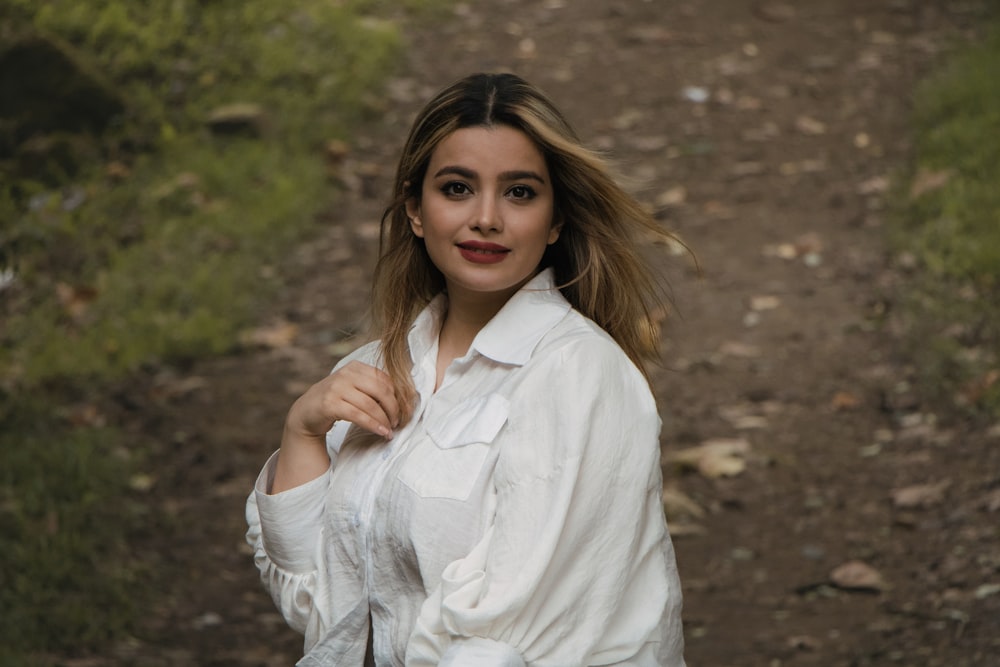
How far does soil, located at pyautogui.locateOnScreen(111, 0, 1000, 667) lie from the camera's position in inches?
154

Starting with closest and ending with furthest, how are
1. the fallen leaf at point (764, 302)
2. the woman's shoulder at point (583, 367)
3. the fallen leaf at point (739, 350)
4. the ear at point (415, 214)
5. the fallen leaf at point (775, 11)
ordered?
the woman's shoulder at point (583, 367)
the ear at point (415, 214)
the fallen leaf at point (739, 350)
the fallen leaf at point (764, 302)
the fallen leaf at point (775, 11)

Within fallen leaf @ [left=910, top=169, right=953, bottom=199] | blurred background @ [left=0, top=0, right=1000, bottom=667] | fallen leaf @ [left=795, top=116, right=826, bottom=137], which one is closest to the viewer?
blurred background @ [left=0, top=0, right=1000, bottom=667]

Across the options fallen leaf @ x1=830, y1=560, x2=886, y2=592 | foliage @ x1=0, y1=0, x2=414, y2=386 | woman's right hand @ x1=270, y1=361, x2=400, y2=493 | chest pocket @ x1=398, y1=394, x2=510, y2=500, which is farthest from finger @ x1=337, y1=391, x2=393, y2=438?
foliage @ x1=0, y1=0, x2=414, y2=386

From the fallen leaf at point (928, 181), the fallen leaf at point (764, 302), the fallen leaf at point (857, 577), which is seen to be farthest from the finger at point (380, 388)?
the fallen leaf at point (928, 181)

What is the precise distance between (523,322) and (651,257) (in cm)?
393

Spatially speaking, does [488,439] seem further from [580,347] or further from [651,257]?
[651,257]

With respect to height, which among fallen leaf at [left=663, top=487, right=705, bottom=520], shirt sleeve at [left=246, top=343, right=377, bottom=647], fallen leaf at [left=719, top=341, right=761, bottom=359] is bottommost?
fallen leaf at [left=663, top=487, right=705, bottom=520]

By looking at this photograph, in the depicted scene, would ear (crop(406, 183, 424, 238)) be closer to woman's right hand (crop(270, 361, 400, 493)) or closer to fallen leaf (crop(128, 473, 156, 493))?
woman's right hand (crop(270, 361, 400, 493))

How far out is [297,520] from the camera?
232 centimetres

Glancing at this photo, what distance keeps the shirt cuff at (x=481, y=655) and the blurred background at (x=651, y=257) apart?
2.94 ft

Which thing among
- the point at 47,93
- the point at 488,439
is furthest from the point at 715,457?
the point at 47,93

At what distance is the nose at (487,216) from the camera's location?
218 centimetres

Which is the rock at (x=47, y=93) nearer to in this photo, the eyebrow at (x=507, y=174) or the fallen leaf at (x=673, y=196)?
the fallen leaf at (x=673, y=196)

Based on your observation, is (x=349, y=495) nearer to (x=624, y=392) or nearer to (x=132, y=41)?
(x=624, y=392)
